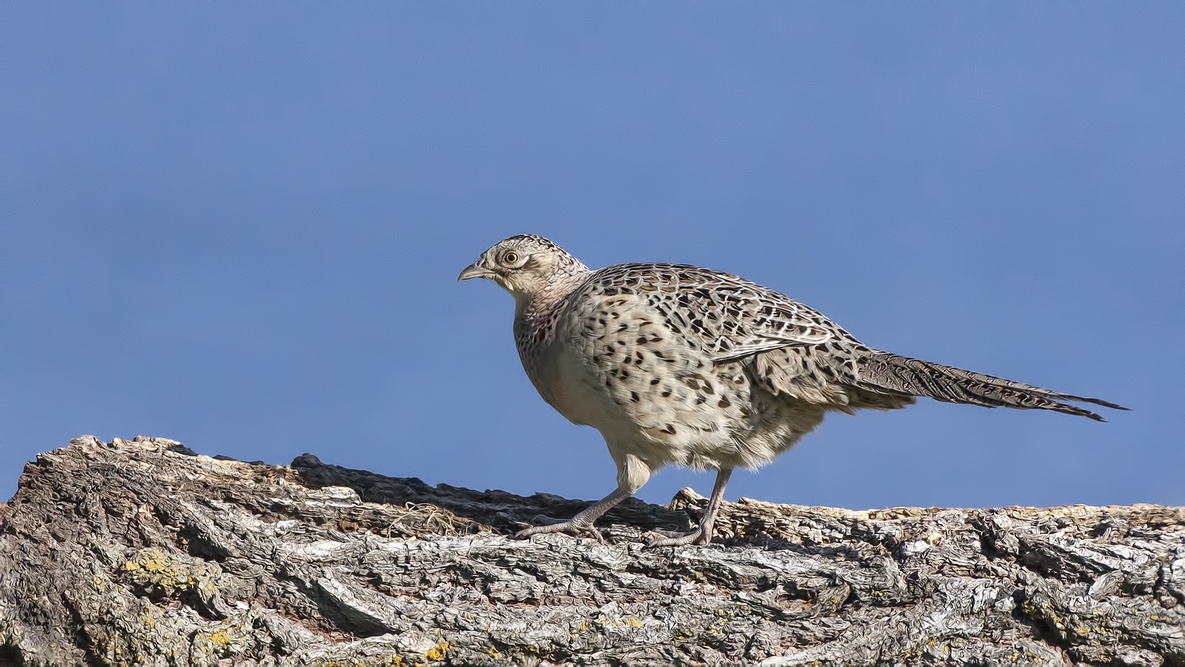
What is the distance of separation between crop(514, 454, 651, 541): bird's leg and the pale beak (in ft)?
6.98

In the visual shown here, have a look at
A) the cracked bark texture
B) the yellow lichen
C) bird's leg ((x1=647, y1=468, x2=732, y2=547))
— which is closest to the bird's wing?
bird's leg ((x1=647, y1=468, x2=732, y2=547))

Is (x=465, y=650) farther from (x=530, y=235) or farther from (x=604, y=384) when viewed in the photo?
(x=530, y=235)

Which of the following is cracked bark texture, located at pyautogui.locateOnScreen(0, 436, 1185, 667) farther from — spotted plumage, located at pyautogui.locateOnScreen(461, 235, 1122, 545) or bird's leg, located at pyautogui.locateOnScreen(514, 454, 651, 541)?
spotted plumage, located at pyautogui.locateOnScreen(461, 235, 1122, 545)

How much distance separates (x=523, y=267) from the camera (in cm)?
884

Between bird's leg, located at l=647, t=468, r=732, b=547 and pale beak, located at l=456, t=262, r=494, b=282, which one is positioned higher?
pale beak, located at l=456, t=262, r=494, b=282

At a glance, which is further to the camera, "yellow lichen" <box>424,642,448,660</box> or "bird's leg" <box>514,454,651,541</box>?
"bird's leg" <box>514,454,651,541</box>

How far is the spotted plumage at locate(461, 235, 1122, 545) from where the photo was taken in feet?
24.1

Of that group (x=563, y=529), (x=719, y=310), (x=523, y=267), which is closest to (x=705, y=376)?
(x=719, y=310)

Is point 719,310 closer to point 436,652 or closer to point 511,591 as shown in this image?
point 511,591

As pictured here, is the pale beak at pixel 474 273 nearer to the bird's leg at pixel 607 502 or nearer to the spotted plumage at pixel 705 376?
the spotted plumage at pixel 705 376

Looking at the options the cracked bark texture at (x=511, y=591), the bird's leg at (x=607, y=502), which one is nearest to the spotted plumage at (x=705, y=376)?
the bird's leg at (x=607, y=502)

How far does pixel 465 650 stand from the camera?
6312 mm

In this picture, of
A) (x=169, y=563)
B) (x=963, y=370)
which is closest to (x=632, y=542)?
(x=963, y=370)

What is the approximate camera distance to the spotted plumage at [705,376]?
24.1ft
